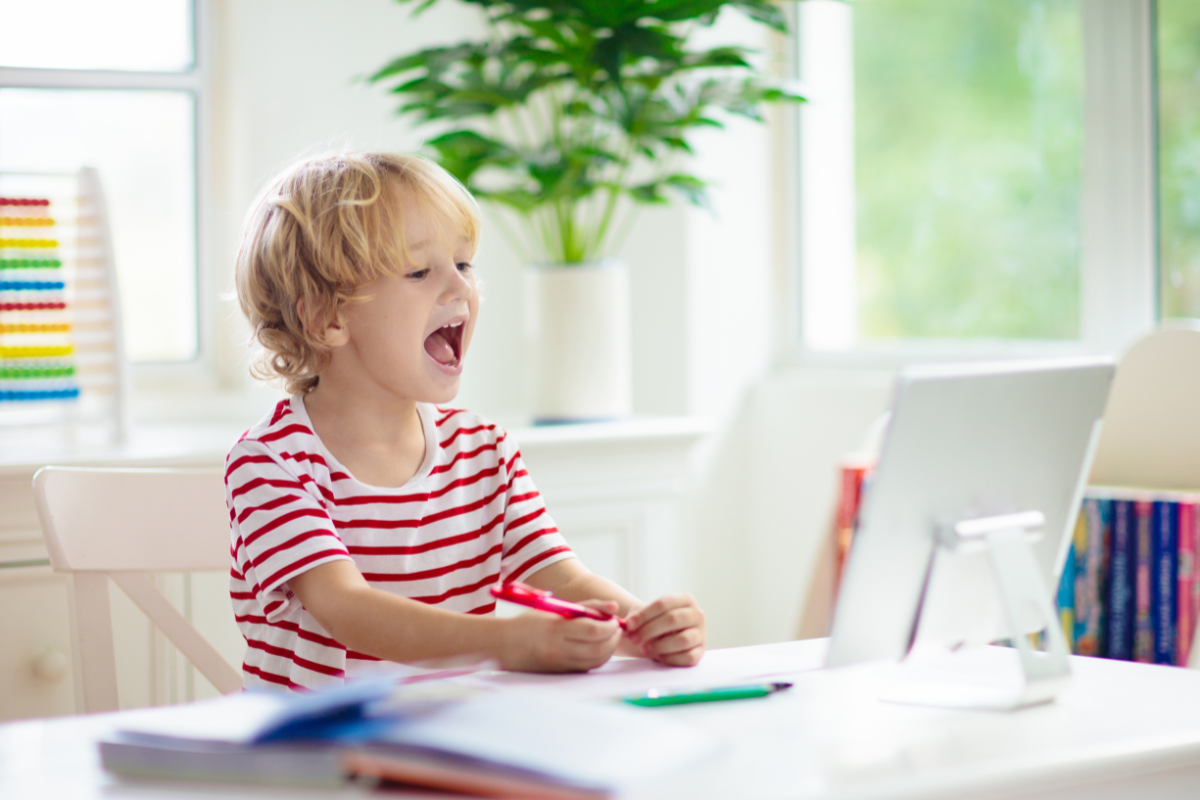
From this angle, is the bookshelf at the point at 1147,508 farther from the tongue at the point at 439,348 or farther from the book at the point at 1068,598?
the tongue at the point at 439,348

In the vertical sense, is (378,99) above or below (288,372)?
above

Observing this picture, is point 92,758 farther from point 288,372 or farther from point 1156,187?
point 1156,187

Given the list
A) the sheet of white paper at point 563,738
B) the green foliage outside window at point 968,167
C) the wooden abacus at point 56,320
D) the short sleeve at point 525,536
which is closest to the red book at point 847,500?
the green foliage outside window at point 968,167

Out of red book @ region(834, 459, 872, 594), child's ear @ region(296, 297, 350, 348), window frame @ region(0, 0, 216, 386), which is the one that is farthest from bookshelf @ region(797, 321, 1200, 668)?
window frame @ region(0, 0, 216, 386)

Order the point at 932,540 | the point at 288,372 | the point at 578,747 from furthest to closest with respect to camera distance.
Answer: the point at 288,372 → the point at 932,540 → the point at 578,747

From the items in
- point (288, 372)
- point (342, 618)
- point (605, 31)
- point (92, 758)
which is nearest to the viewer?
point (92, 758)

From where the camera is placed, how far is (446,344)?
4.28 ft

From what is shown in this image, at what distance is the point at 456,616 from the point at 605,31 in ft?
4.39

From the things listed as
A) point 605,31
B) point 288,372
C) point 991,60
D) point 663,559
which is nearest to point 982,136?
point 991,60

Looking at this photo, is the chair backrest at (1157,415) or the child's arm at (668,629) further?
the chair backrest at (1157,415)

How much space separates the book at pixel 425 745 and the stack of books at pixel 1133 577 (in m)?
1.13

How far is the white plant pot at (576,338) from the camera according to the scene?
2172 mm

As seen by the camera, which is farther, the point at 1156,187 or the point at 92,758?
the point at 1156,187

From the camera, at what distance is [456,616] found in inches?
40.2
